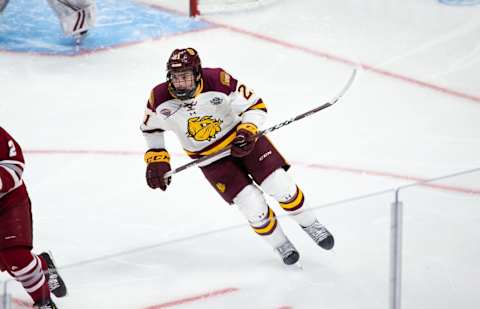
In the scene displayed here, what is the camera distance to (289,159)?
4.73 meters

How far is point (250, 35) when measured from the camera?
635cm

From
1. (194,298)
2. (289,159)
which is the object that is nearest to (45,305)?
(194,298)

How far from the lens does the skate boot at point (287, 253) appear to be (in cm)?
304

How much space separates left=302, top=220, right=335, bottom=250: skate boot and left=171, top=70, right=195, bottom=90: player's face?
2.17 feet

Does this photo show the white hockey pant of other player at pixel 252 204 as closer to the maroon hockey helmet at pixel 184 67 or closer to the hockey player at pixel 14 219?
the maroon hockey helmet at pixel 184 67

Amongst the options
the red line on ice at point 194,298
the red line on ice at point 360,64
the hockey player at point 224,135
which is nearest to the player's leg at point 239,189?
the hockey player at point 224,135

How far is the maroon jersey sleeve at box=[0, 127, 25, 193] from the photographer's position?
10.7ft

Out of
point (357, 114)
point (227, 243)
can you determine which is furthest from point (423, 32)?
point (227, 243)

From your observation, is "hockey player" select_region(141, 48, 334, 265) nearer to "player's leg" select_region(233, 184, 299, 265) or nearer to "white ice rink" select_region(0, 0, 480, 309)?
"player's leg" select_region(233, 184, 299, 265)

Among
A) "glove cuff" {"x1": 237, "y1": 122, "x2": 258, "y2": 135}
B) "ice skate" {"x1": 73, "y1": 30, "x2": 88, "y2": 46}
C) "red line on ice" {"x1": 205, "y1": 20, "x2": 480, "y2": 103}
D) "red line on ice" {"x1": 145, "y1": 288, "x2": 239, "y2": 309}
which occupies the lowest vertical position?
"ice skate" {"x1": 73, "y1": 30, "x2": 88, "y2": 46}

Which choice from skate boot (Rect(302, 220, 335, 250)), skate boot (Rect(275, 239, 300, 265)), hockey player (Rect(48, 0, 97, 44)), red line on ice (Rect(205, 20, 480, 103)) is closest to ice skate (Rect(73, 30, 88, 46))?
hockey player (Rect(48, 0, 97, 44))

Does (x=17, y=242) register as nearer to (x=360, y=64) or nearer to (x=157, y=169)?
(x=157, y=169)

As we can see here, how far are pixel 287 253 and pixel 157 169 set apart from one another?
687mm

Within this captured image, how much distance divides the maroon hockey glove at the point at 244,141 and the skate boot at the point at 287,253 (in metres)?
0.40
